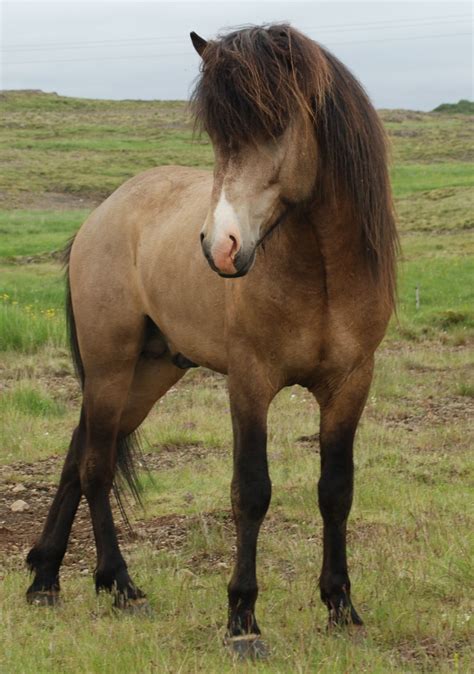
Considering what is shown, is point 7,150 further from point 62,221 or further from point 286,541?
point 286,541

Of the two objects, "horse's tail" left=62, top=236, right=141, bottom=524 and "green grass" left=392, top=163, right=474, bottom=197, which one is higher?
"green grass" left=392, top=163, right=474, bottom=197

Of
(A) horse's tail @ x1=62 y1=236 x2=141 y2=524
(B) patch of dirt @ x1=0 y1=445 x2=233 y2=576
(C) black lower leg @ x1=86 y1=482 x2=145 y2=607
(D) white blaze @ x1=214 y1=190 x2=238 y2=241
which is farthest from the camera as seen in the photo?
(B) patch of dirt @ x1=0 y1=445 x2=233 y2=576

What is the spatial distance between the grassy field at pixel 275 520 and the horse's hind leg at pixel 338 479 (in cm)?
15

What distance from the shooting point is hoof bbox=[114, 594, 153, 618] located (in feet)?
16.3

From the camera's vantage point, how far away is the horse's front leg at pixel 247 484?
432 cm

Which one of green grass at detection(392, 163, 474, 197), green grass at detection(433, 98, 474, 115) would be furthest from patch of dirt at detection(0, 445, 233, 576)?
green grass at detection(433, 98, 474, 115)

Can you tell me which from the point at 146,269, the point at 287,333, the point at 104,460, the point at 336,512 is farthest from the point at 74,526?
the point at 287,333

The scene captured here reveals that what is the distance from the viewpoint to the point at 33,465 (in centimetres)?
768

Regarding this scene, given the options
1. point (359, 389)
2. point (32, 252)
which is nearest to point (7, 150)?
point (32, 252)

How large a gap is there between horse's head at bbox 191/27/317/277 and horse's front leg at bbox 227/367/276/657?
744mm

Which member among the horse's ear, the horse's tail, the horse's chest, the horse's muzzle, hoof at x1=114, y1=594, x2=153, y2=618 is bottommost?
hoof at x1=114, y1=594, x2=153, y2=618

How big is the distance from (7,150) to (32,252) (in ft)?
75.5

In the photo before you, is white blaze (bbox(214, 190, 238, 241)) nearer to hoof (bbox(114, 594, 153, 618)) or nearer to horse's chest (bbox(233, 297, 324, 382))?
horse's chest (bbox(233, 297, 324, 382))

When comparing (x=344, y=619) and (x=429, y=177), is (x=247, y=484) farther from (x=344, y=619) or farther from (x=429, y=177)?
(x=429, y=177)
